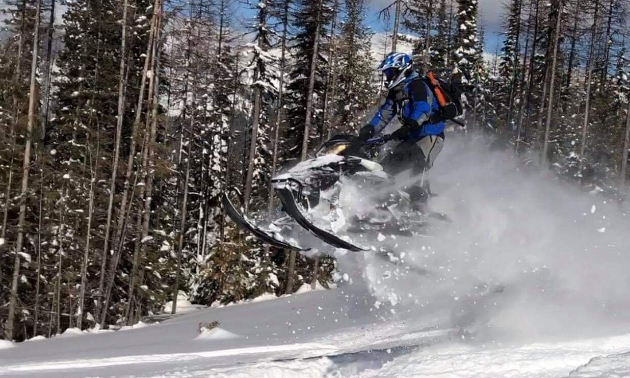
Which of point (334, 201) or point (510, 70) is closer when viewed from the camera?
point (334, 201)

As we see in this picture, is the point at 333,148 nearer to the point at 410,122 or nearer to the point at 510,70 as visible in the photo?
the point at 410,122

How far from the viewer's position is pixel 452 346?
23.5ft

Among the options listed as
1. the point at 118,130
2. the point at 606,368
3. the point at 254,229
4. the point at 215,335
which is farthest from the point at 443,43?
the point at 606,368

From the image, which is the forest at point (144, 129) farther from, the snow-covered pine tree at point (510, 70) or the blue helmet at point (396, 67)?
the blue helmet at point (396, 67)

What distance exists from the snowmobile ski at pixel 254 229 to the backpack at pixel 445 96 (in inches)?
96.9

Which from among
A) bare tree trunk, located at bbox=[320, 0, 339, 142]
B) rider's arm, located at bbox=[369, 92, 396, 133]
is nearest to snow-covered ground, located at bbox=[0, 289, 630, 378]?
rider's arm, located at bbox=[369, 92, 396, 133]

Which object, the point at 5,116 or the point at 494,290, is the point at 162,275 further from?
the point at 494,290

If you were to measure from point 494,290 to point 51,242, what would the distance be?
57.2 feet

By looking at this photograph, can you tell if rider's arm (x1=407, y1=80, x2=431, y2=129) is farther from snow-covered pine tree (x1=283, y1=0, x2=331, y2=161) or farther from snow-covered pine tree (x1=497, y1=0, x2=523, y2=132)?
snow-covered pine tree (x1=497, y1=0, x2=523, y2=132)

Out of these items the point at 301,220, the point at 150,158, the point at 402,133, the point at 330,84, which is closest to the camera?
the point at 301,220

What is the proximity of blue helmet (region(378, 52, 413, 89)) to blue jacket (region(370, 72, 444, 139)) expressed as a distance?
0.08 m

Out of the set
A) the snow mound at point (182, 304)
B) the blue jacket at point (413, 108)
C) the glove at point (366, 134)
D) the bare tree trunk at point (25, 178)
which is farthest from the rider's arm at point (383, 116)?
the snow mound at point (182, 304)

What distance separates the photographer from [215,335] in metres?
10.9

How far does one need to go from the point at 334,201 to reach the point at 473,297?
2.47 meters
